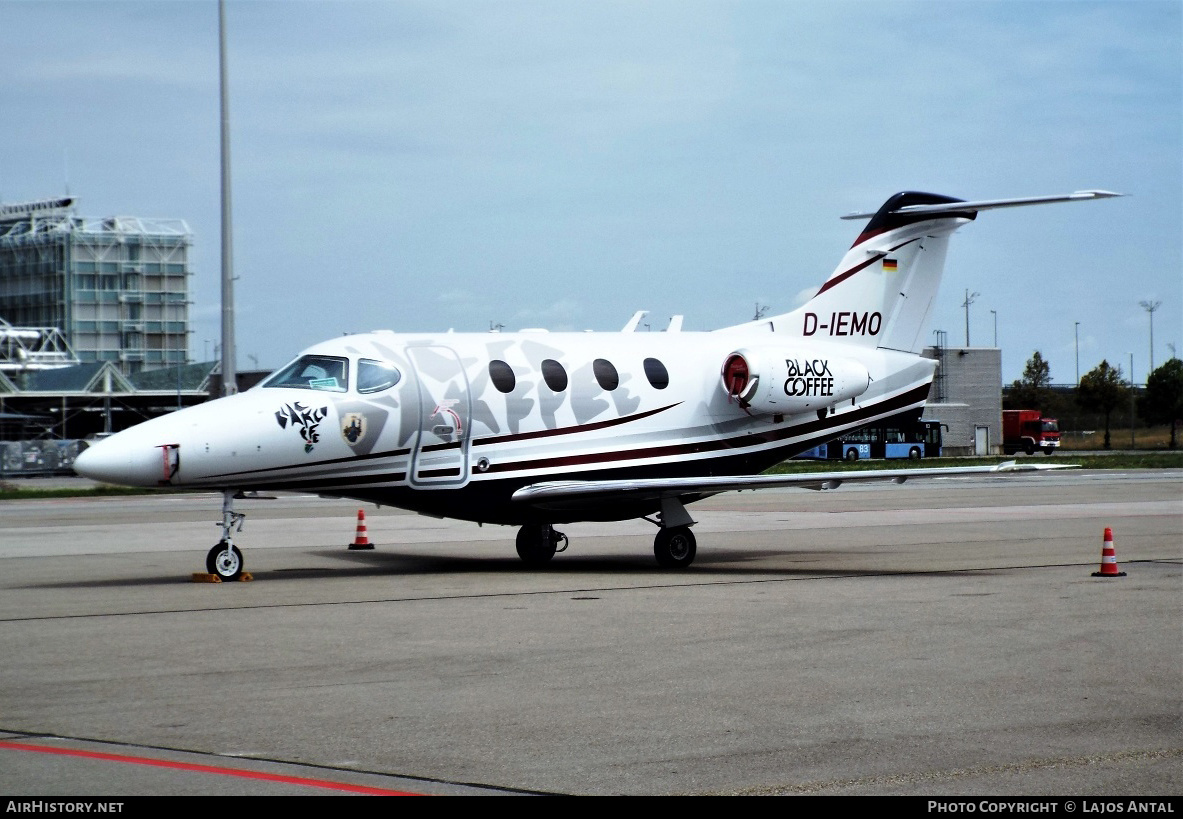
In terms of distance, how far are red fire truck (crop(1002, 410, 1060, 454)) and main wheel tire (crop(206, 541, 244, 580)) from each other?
7258 centimetres

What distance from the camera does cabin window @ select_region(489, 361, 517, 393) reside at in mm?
19328

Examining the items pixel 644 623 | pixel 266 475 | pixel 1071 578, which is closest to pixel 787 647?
pixel 644 623

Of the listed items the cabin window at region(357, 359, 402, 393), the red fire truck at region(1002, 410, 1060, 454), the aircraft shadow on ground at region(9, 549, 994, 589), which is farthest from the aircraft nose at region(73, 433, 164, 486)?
the red fire truck at region(1002, 410, 1060, 454)

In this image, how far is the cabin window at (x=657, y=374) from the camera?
67.1 ft

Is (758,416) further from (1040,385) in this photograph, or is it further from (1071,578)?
(1040,385)

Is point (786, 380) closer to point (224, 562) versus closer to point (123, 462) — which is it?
point (224, 562)

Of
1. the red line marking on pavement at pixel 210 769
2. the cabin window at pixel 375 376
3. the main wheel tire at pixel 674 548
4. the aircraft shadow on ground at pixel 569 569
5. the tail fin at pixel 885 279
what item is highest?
the tail fin at pixel 885 279

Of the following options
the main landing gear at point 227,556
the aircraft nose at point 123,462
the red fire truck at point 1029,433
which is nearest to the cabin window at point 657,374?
the main landing gear at point 227,556

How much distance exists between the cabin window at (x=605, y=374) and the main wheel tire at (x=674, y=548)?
230 centimetres

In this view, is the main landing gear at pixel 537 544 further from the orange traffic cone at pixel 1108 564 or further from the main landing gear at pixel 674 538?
the orange traffic cone at pixel 1108 564

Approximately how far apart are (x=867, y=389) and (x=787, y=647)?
10698 millimetres

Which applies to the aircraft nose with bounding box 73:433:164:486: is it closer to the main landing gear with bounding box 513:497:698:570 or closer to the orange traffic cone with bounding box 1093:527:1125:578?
the main landing gear with bounding box 513:497:698:570

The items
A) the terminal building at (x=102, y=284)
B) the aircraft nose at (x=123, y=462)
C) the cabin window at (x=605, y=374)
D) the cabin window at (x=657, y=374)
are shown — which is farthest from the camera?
the terminal building at (x=102, y=284)

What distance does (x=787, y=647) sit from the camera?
11.8m
